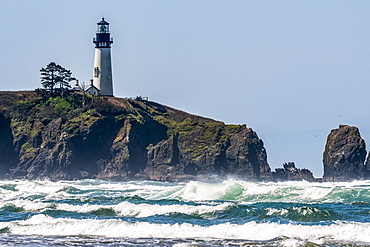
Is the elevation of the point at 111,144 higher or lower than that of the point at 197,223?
higher

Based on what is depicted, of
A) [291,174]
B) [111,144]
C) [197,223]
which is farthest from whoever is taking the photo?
[291,174]

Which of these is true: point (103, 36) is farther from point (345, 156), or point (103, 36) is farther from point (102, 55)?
point (345, 156)

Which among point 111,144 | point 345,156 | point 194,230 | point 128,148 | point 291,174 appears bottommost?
point 194,230

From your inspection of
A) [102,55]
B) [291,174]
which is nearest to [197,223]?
[291,174]

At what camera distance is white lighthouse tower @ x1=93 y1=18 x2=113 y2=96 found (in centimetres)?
9369

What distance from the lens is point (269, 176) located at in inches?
3388

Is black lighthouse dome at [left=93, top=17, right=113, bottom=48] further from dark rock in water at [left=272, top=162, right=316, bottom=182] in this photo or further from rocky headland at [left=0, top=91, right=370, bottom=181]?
dark rock in water at [left=272, top=162, right=316, bottom=182]

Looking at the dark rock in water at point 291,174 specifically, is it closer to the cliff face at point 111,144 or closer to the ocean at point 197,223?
the cliff face at point 111,144

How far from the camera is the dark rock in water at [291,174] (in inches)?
3425

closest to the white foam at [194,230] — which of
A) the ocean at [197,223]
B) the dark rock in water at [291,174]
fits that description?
the ocean at [197,223]

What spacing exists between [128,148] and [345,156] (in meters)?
24.5

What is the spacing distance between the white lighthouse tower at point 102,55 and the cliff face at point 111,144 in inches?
145

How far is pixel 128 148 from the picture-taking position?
279 ft

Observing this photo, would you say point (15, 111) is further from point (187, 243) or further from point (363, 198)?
point (187, 243)
